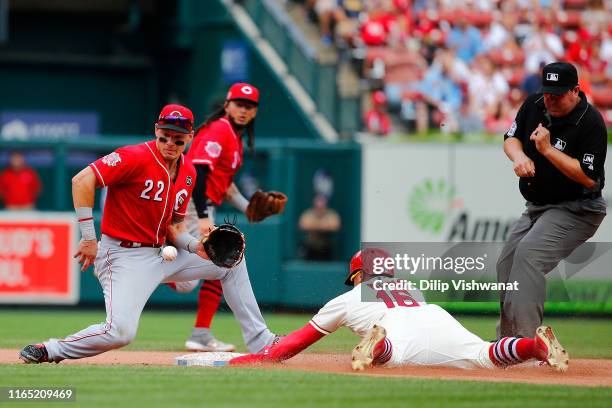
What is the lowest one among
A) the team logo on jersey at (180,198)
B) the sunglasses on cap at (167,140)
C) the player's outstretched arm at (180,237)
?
the player's outstretched arm at (180,237)

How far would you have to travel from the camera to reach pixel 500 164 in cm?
1485

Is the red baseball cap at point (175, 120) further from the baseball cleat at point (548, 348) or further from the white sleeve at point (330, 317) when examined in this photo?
the baseball cleat at point (548, 348)

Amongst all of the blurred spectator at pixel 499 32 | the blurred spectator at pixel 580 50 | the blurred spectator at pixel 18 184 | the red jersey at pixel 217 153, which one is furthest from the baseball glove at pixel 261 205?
the blurred spectator at pixel 580 50

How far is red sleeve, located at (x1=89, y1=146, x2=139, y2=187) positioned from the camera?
24.8 feet

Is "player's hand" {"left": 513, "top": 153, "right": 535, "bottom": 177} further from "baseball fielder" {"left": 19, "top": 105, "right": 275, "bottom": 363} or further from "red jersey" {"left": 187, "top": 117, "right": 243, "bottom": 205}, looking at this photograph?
"red jersey" {"left": 187, "top": 117, "right": 243, "bottom": 205}

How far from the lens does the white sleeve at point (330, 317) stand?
25.3 feet

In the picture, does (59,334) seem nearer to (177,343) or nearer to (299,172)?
(177,343)

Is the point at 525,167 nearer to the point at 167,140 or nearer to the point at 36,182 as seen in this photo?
the point at 167,140

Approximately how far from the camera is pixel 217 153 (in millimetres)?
9359

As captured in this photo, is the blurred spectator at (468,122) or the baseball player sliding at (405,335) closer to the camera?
the baseball player sliding at (405,335)

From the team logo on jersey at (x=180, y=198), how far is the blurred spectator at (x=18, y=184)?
7513mm

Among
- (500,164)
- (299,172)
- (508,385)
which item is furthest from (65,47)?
(508,385)

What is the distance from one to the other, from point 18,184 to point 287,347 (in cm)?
821

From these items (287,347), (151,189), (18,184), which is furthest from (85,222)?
(18,184)
